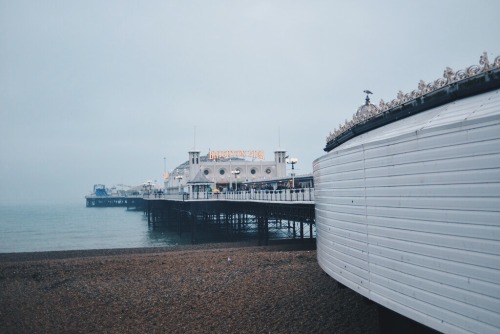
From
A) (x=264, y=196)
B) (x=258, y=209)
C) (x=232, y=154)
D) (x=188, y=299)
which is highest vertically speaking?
(x=232, y=154)

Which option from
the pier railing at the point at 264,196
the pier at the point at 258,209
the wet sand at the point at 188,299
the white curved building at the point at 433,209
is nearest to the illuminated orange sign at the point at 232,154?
the pier at the point at 258,209

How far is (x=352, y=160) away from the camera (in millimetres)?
9266

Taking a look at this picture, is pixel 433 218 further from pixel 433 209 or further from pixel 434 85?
pixel 434 85

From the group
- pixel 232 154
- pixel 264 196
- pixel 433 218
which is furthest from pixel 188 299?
pixel 232 154

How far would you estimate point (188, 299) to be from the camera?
607 inches

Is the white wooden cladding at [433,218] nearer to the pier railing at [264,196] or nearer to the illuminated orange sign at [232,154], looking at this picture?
the pier railing at [264,196]

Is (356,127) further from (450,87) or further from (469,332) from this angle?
(469,332)

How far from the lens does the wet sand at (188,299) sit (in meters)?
12.9

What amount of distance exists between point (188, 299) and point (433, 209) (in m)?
Result: 11.7

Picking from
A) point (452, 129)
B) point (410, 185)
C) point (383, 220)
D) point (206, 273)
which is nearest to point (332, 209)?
→ point (383, 220)

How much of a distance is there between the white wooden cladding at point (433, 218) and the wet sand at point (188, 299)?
14.0 feet

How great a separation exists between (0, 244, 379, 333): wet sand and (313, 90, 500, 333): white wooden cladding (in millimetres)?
4275

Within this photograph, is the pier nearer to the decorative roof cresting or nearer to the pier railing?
the pier railing

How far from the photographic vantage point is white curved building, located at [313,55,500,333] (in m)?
5.61
